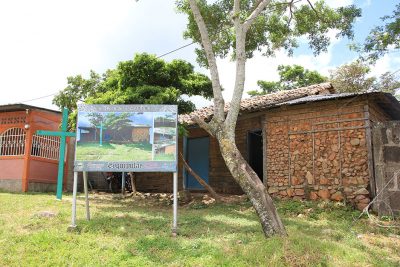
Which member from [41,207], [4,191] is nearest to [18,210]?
[41,207]

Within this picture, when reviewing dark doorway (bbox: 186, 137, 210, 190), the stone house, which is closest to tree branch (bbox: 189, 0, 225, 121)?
the stone house

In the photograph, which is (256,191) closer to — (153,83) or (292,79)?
(153,83)

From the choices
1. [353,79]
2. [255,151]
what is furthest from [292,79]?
[255,151]

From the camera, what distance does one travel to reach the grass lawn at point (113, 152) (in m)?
6.28

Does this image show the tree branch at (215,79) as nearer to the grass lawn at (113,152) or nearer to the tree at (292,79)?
the grass lawn at (113,152)

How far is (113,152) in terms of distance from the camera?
249 inches

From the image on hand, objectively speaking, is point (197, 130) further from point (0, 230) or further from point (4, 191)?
point (0, 230)

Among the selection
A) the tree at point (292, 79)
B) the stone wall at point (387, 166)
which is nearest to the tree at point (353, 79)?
the tree at point (292, 79)

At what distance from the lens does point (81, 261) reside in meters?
4.63

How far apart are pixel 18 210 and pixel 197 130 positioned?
697cm

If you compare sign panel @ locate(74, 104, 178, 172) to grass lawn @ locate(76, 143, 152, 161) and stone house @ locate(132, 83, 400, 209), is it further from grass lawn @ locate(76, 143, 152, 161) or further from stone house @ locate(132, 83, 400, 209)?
stone house @ locate(132, 83, 400, 209)

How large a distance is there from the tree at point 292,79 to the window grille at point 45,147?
13491mm

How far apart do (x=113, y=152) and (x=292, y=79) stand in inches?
715

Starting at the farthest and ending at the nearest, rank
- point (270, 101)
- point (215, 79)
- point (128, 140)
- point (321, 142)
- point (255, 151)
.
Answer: point (255, 151) → point (270, 101) → point (321, 142) → point (215, 79) → point (128, 140)
